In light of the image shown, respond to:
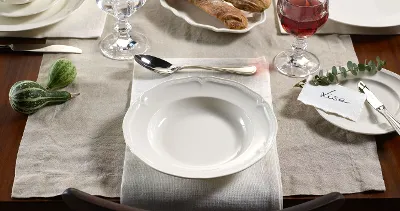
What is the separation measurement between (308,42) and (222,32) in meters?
0.19

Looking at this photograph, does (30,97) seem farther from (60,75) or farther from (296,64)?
(296,64)

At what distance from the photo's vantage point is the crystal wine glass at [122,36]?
4.12ft

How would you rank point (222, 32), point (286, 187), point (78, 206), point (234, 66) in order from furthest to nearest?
point (222, 32)
point (234, 66)
point (286, 187)
point (78, 206)

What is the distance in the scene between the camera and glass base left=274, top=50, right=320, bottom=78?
1.20 m

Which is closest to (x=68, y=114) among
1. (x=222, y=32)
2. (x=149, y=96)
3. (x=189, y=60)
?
(x=149, y=96)

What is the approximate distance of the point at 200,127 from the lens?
103 centimetres

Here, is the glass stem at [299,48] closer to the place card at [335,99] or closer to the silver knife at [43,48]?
the place card at [335,99]

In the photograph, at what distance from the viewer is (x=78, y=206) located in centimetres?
85

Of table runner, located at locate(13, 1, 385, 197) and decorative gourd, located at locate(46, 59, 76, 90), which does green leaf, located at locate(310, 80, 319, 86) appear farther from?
decorative gourd, located at locate(46, 59, 76, 90)

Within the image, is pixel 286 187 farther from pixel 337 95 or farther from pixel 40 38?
pixel 40 38

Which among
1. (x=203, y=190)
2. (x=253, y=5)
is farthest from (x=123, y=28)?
(x=203, y=190)

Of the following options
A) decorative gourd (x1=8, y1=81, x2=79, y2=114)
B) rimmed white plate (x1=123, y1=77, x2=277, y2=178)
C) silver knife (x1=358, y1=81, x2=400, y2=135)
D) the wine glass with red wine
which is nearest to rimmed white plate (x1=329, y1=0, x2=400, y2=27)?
the wine glass with red wine

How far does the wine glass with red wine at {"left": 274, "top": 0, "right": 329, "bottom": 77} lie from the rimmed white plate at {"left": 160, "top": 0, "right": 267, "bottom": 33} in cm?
12

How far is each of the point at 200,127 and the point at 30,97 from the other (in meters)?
0.31
